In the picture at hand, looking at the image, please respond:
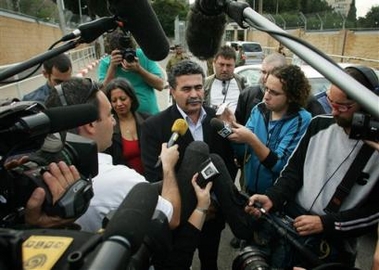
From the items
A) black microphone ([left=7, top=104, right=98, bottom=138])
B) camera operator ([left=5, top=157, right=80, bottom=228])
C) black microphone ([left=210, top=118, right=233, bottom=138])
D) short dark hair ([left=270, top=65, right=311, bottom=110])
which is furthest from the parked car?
black microphone ([left=7, top=104, right=98, bottom=138])

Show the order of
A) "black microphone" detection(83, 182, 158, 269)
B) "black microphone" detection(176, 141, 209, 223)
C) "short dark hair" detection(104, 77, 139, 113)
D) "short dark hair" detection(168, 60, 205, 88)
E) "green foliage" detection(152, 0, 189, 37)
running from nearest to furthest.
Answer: "black microphone" detection(83, 182, 158, 269) → "green foliage" detection(152, 0, 189, 37) → "black microphone" detection(176, 141, 209, 223) → "short dark hair" detection(168, 60, 205, 88) → "short dark hair" detection(104, 77, 139, 113)

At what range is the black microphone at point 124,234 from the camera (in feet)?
1.71

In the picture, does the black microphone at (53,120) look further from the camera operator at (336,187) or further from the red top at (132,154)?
the red top at (132,154)

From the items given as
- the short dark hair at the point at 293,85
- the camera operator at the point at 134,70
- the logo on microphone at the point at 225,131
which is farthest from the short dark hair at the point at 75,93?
the camera operator at the point at 134,70

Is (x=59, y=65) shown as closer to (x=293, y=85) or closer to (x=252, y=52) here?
(x=293, y=85)

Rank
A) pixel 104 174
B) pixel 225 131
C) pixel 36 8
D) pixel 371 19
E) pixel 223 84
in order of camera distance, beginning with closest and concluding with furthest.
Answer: pixel 104 174, pixel 225 131, pixel 223 84, pixel 36 8, pixel 371 19

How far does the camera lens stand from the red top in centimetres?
130

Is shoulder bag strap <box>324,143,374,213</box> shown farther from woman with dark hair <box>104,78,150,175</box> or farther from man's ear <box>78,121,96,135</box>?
woman with dark hair <box>104,78,150,175</box>

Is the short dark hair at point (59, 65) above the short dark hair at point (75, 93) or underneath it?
underneath

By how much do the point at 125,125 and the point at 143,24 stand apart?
1.95 metres

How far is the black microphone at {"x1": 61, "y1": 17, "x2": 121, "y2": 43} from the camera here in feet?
→ 3.70

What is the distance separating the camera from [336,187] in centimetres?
185

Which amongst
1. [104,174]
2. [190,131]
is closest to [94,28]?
[104,174]

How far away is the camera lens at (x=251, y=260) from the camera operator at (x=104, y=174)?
0.38m
